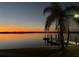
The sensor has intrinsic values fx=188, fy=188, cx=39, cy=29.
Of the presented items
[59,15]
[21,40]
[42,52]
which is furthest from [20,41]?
[59,15]

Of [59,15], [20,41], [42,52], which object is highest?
[59,15]

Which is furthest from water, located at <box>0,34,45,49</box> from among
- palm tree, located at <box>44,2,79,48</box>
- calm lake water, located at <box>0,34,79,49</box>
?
palm tree, located at <box>44,2,79,48</box>

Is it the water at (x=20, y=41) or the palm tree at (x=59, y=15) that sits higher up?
the palm tree at (x=59, y=15)

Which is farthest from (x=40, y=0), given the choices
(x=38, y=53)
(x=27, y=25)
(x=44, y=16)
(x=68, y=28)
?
(x=38, y=53)

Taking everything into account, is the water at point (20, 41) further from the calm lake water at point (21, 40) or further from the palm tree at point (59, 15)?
the palm tree at point (59, 15)

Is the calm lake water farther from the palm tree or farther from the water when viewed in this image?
the palm tree

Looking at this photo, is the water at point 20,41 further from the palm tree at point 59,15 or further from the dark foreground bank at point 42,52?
the palm tree at point 59,15

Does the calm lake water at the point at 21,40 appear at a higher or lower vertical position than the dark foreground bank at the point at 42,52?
higher

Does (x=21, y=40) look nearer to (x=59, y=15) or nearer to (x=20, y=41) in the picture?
(x=20, y=41)

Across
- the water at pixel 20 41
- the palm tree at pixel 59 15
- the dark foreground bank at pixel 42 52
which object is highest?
the palm tree at pixel 59 15

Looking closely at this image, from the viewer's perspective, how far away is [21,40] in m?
2.23

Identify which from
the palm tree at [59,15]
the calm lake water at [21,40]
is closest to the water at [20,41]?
the calm lake water at [21,40]

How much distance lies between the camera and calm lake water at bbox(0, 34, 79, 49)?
2.22m

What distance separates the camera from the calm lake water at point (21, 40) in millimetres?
2221
